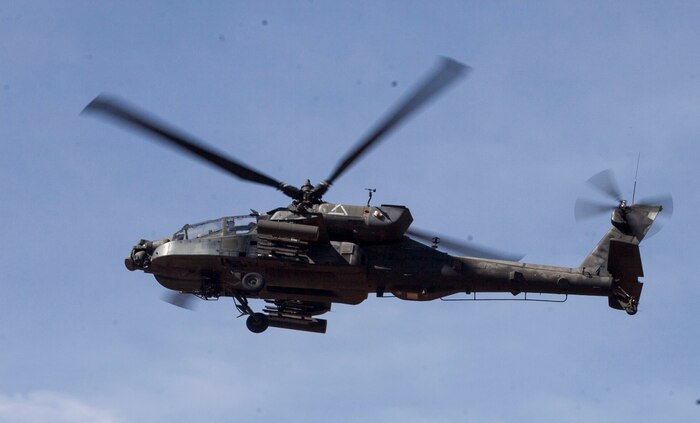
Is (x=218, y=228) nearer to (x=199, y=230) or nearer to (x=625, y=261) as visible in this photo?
(x=199, y=230)

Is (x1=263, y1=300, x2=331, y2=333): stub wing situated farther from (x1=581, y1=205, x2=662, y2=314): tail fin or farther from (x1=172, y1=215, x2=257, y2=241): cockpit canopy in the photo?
(x1=581, y1=205, x2=662, y2=314): tail fin

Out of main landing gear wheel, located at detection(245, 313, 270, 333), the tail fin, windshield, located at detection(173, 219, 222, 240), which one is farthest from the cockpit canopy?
the tail fin

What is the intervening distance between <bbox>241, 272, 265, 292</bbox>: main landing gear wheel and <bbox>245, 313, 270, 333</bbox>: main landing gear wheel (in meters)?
1.48

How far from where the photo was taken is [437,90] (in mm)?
28547

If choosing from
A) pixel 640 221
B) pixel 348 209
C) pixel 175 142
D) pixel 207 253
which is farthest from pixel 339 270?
pixel 640 221

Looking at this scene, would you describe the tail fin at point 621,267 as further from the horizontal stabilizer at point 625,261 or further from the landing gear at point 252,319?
the landing gear at point 252,319

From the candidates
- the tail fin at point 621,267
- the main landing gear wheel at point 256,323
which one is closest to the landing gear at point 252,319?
the main landing gear wheel at point 256,323

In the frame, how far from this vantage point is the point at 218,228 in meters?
31.2

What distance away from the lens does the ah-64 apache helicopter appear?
30359mm

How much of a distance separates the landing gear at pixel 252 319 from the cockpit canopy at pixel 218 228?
2.00 m

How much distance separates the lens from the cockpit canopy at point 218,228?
1218 inches

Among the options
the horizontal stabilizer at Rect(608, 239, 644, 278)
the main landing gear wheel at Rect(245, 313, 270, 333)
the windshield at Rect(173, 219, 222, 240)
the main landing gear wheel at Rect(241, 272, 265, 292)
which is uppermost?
the horizontal stabilizer at Rect(608, 239, 644, 278)

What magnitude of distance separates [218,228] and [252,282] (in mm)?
1992

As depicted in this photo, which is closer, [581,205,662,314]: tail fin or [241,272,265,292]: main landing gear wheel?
[241,272,265,292]: main landing gear wheel
